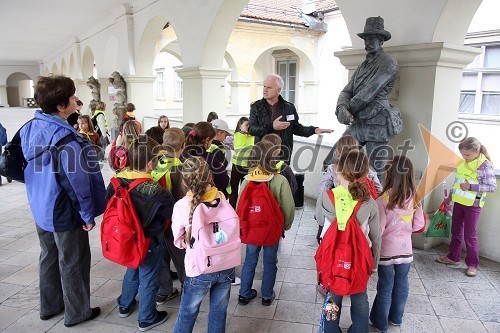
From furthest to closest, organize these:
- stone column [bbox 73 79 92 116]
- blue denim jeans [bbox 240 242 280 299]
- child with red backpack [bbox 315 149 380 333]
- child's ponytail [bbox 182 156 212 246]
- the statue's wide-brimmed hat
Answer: stone column [bbox 73 79 92 116], the statue's wide-brimmed hat, blue denim jeans [bbox 240 242 280 299], child with red backpack [bbox 315 149 380 333], child's ponytail [bbox 182 156 212 246]

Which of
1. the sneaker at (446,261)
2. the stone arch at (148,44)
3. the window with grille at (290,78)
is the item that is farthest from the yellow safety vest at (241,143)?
the window with grille at (290,78)

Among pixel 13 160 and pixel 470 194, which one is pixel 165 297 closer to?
pixel 13 160

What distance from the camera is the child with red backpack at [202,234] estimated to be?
2.01 metres

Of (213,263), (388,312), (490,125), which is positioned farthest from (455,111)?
(490,125)

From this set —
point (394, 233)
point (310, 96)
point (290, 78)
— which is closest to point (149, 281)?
point (394, 233)

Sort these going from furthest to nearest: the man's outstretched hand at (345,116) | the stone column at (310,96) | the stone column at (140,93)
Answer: the stone column at (310,96), the stone column at (140,93), the man's outstretched hand at (345,116)

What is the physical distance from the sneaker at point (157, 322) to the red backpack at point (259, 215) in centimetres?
77

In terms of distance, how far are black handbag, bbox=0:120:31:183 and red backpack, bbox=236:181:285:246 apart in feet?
4.83

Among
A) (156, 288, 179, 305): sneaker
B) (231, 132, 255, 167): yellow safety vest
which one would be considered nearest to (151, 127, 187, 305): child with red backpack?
(156, 288, 179, 305): sneaker

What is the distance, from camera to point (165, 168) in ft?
9.34

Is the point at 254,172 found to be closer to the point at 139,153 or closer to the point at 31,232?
the point at 139,153

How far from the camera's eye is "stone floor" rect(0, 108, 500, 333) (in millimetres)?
2607

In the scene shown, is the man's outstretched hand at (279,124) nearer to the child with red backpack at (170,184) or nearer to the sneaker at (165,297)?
the child with red backpack at (170,184)

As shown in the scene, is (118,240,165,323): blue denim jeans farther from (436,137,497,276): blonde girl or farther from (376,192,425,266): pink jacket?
(436,137,497,276): blonde girl
